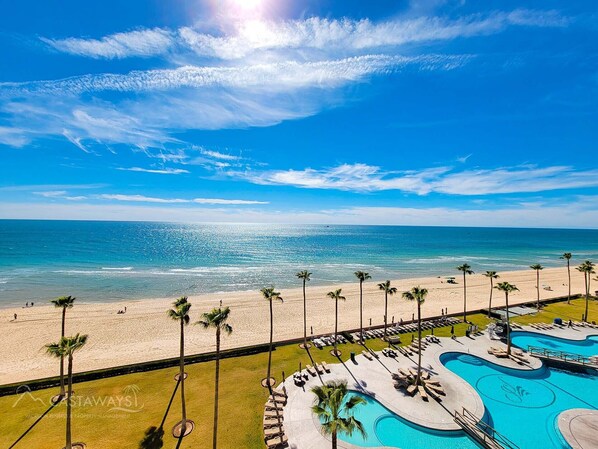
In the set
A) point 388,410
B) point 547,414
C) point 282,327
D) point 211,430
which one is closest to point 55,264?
point 282,327

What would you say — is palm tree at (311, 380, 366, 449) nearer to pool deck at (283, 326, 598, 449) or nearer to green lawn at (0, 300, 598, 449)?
pool deck at (283, 326, 598, 449)

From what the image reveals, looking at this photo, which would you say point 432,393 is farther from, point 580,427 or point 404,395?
point 580,427

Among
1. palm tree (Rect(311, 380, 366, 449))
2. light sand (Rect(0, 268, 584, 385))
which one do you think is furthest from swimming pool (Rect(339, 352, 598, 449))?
light sand (Rect(0, 268, 584, 385))

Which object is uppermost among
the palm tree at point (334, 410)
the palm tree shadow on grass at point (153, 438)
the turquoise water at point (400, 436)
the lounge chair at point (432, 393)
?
the palm tree at point (334, 410)

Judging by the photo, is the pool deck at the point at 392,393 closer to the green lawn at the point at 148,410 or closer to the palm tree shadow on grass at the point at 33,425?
the green lawn at the point at 148,410

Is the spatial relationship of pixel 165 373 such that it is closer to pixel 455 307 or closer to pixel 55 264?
pixel 455 307

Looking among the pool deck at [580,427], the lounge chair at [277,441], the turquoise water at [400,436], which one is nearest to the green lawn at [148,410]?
the lounge chair at [277,441]
